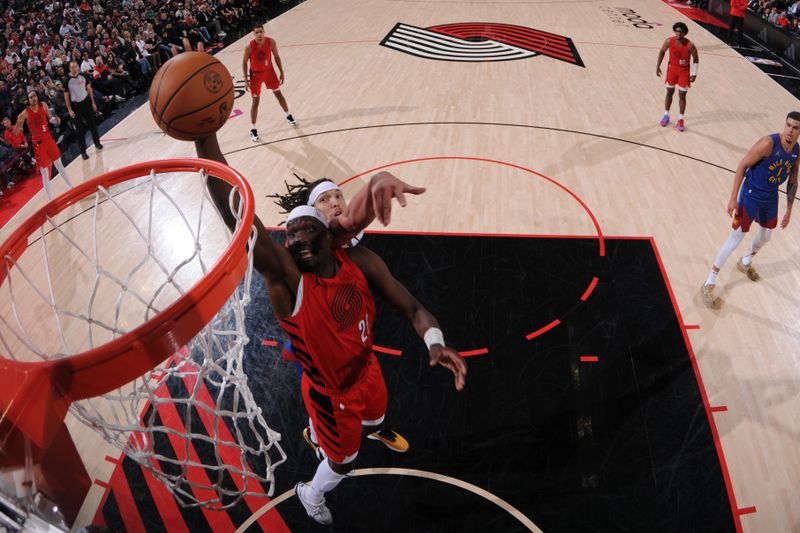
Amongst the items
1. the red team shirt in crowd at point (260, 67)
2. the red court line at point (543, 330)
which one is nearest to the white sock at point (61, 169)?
the red team shirt in crowd at point (260, 67)

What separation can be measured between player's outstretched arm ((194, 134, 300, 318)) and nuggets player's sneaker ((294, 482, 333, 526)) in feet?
4.70

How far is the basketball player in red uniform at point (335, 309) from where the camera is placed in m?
2.76

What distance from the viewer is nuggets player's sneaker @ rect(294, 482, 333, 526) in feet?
12.0

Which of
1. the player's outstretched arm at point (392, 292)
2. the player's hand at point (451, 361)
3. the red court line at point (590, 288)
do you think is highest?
the player's outstretched arm at point (392, 292)

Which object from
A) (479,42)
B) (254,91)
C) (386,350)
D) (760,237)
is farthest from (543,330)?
(479,42)

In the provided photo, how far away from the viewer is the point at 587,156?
791 cm

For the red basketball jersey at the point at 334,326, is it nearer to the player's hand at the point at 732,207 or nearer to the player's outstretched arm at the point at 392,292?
the player's outstretched arm at the point at 392,292

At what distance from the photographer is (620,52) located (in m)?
12.0

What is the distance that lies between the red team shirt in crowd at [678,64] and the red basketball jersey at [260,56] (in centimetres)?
567

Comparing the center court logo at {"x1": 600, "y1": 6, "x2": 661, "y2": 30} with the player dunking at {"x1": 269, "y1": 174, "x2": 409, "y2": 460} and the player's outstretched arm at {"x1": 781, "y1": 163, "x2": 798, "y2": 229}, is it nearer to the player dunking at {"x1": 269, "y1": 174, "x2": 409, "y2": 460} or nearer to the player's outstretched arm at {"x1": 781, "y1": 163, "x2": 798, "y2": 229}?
the player's outstretched arm at {"x1": 781, "y1": 163, "x2": 798, "y2": 229}

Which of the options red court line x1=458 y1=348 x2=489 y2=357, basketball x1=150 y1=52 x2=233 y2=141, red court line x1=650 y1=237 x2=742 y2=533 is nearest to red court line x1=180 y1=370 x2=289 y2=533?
basketball x1=150 y1=52 x2=233 y2=141

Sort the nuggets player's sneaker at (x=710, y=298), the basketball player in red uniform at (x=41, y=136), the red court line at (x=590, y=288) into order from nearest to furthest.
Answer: the nuggets player's sneaker at (x=710, y=298) < the red court line at (x=590, y=288) < the basketball player in red uniform at (x=41, y=136)

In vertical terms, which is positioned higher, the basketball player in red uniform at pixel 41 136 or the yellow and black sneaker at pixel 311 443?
→ the basketball player in red uniform at pixel 41 136

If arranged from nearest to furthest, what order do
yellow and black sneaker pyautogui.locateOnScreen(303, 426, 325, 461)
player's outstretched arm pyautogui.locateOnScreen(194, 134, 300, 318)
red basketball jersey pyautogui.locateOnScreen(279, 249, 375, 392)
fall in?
player's outstretched arm pyautogui.locateOnScreen(194, 134, 300, 318) → red basketball jersey pyautogui.locateOnScreen(279, 249, 375, 392) → yellow and black sneaker pyautogui.locateOnScreen(303, 426, 325, 461)
